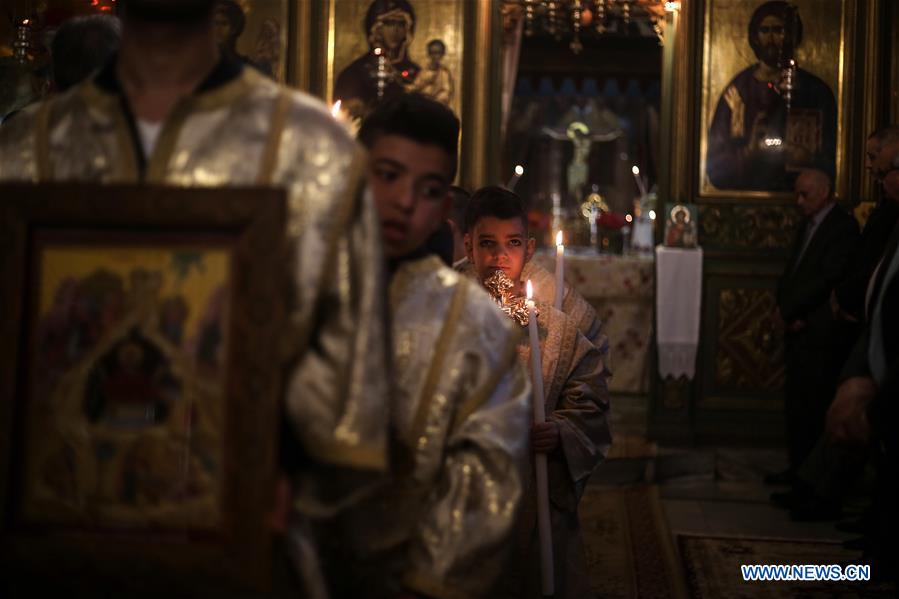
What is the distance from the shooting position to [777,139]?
814cm

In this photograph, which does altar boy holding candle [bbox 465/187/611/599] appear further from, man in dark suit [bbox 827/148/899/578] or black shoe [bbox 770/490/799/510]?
black shoe [bbox 770/490/799/510]

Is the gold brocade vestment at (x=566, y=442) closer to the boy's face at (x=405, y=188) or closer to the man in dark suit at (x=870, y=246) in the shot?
the boy's face at (x=405, y=188)

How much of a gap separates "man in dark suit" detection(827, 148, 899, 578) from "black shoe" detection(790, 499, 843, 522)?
143 inches

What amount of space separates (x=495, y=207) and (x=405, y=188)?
55.0 inches

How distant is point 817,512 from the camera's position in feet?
21.4

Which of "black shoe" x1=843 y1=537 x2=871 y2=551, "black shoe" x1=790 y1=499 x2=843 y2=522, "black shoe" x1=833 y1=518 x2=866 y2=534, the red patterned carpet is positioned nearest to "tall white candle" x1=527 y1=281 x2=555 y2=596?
the red patterned carpet

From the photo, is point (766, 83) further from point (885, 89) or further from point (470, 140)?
point (470, 140)

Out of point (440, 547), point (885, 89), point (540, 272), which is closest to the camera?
point (440, 547)

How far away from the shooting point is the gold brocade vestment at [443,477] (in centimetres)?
192

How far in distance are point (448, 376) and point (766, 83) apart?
6751mm

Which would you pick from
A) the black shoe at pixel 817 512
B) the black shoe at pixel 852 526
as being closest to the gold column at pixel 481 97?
the black shoe at pixel 817 512

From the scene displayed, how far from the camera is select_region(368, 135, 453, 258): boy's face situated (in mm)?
2025

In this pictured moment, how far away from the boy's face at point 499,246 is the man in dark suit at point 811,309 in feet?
13.2

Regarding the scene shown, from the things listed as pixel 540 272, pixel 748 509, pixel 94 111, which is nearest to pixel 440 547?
pixel 94 111
